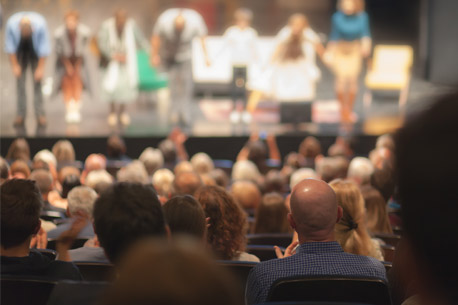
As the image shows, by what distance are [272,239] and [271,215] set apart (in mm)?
362

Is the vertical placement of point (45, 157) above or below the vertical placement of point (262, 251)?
below

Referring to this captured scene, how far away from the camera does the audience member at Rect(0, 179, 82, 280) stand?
7.42 ft

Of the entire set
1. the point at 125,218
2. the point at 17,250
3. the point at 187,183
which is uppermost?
the point at 125,218

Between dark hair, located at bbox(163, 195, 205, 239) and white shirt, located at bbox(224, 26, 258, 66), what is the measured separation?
705cm

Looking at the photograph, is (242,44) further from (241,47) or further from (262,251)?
(262,251)

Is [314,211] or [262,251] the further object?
[262,251]

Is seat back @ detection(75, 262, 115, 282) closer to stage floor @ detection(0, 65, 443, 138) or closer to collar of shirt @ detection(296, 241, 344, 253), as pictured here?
collar of shirt @ detection(296, 241, 344, 253)

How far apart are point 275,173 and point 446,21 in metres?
7.98

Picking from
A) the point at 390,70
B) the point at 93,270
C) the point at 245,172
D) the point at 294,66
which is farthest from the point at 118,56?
the point at 93,270

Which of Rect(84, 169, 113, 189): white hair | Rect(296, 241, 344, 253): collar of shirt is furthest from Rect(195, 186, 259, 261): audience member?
Rect(84, 169, 113, 189): white hair

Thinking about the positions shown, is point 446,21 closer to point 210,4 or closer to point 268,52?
point 268,52

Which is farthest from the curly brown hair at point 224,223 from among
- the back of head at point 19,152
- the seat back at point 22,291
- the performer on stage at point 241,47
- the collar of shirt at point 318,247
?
the performer on stage at point 241,47

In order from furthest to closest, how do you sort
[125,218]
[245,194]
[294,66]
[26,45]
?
[294,66]
[26,45]
[245,194]
[125,218]

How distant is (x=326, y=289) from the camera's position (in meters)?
2.03
